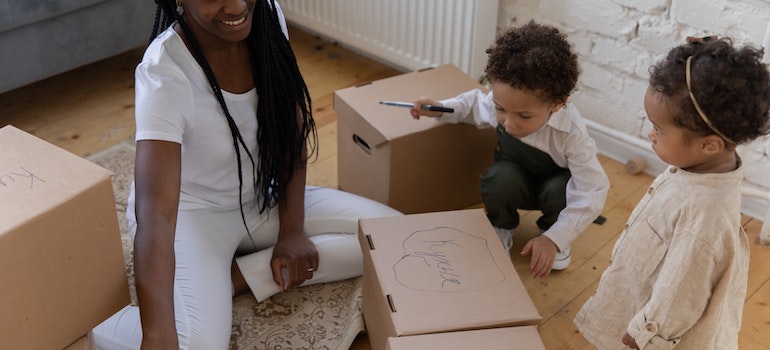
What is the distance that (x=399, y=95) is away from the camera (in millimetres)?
1732

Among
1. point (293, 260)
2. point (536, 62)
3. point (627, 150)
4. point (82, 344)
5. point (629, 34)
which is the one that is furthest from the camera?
point (627, 150)

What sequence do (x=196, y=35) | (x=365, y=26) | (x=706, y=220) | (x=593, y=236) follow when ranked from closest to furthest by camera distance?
(x=706, y=220)
(x=196, y=35)
(x=593, y=236)
(x=365, y=26)

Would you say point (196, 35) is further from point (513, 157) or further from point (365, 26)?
point (365, 26)

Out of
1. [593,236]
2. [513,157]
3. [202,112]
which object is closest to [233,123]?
[202,112]

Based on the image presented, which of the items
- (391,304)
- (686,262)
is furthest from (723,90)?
(391,304)

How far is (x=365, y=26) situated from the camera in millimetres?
2373

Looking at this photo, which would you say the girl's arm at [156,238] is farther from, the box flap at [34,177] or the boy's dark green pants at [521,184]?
the boy's dark green pants at [521,184]

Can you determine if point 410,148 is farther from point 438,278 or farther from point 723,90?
point 723,90

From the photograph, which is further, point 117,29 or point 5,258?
point 117,29

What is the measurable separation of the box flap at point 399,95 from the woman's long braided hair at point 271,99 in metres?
0.21

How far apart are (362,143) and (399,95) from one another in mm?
140

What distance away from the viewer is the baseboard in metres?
1.81

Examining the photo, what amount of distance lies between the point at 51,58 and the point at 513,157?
134cm

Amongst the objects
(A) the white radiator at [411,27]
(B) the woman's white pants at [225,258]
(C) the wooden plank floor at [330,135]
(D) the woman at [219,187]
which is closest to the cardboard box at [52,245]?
(D) the woman at [219,187]
